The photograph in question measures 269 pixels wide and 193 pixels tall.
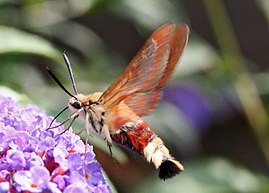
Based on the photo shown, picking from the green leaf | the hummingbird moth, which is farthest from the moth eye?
the green leaf

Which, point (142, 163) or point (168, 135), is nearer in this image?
point (168, 135)

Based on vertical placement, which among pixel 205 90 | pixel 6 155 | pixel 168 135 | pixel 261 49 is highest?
pixel 261 49

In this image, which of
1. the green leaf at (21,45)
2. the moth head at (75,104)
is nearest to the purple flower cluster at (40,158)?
the moth head at (75,104)

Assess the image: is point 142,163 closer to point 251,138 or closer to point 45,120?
point 251,138

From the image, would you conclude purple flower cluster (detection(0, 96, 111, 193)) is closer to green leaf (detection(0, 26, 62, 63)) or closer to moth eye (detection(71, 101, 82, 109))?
moth eye (detection(71, 101, 82, 109))

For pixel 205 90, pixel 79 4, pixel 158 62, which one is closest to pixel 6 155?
pixel 158 62

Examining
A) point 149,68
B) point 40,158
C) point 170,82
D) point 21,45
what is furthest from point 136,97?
point 170,82
